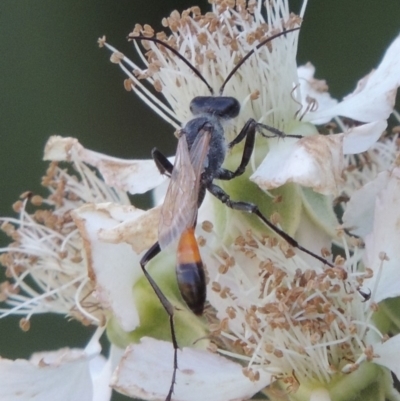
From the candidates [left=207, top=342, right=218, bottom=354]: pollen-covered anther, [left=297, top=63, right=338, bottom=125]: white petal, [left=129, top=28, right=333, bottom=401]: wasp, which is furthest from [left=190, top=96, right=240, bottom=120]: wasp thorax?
[left=207, top=342, right=218, bottom=354]: pollen-covered anther

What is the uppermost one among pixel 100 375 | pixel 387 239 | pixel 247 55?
pixel 247 55

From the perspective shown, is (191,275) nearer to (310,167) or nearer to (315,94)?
(310,167)

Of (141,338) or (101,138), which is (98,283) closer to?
(141,338)

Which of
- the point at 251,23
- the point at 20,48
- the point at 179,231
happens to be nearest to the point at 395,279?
the point at 179,231

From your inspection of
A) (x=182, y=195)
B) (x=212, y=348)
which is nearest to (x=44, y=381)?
(x=212, y=348)

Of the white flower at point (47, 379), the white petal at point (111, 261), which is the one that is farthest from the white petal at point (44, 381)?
the white petal at point (111, 261)

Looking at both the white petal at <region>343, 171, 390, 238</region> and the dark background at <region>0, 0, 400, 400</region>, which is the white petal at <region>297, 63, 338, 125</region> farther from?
the dark background at <region>0, 0, 400, 400</region>
